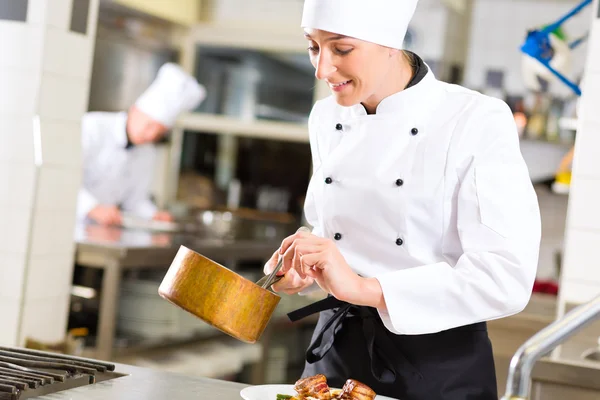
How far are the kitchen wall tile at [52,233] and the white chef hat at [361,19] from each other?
6.54 ft

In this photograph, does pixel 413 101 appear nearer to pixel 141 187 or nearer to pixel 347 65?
pixel 347 65

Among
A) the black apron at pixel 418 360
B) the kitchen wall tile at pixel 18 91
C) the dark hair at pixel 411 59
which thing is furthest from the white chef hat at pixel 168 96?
the black apron at pixel 418 360

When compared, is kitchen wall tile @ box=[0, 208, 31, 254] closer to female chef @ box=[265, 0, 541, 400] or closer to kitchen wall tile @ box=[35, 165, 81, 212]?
kitchen wall tile @ box=[35, 165, 81, 212]

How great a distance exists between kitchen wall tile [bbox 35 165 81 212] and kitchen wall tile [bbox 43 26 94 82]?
0.38m

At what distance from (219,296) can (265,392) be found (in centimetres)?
19

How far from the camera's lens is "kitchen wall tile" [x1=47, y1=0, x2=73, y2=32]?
3.25 m

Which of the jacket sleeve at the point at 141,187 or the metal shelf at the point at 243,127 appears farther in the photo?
the metal shelf at the point at 243,127

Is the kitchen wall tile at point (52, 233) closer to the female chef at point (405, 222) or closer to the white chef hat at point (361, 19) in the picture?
the female chef at point (405, 222)

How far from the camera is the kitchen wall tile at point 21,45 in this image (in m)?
3.25

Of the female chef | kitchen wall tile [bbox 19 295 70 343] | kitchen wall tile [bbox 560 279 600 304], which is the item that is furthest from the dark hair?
kitchen wall tile [bbox 19 295 70 343]

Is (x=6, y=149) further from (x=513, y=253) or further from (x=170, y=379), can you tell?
(x=513, y=253)

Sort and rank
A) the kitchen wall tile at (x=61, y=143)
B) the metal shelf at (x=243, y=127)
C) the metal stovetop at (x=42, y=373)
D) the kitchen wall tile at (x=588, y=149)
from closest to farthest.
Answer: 1. the metal stovetop at (x=42, y=373)
2. the kitchen wall tile at (x=588, y=149)
3. the kitchen wall tile at (x=61, y=143)
4. the metal shelf at (x=243, y=127)

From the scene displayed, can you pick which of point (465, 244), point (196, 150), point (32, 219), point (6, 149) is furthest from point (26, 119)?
point (196, 150)

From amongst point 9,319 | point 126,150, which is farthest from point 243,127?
point 9,319
